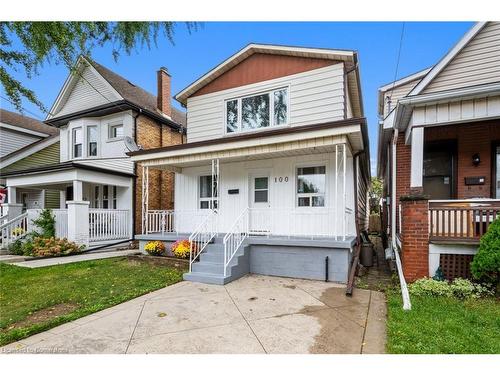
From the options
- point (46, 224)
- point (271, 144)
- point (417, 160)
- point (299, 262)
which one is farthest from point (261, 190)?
point (46, 224)

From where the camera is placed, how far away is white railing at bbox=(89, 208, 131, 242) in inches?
434

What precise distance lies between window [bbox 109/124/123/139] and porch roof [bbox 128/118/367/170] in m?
4.21

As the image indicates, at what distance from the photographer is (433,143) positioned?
7539 millimetres

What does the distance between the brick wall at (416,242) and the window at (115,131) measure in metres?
11.9

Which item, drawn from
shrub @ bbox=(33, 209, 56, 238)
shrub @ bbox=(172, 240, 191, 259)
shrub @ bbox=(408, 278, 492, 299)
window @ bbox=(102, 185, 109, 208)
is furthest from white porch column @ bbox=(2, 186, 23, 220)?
shrub @ bbox=(408, 278, 492, 299)

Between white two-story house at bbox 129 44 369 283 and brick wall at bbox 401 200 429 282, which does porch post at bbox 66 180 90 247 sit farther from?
brick wall at bbox 401 200 429 282

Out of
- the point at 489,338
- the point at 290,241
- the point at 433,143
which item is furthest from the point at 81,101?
the point at 489,338

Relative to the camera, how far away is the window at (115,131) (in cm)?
1316

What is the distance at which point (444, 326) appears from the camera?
3.85 metres

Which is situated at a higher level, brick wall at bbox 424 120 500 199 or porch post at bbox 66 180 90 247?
brick wall at bbox 424 120 500 199

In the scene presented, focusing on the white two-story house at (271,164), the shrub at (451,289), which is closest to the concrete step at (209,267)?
the white two-story house at (271,164)

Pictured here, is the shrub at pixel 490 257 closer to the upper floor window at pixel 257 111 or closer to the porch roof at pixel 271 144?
the porch roof at pixel 271 144

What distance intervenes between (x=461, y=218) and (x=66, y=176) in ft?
39.4
